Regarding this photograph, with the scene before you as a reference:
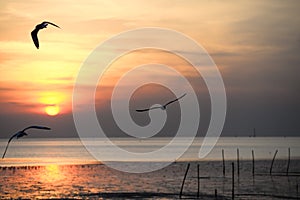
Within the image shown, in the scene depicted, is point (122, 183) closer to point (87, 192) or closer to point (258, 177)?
point (87, 192)

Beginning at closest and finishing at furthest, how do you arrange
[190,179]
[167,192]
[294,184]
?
[167,192], [294,184], [190,179]

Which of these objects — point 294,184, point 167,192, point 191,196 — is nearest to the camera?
point 191,196

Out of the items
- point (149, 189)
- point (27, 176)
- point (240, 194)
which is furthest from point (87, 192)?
point (27, 176)

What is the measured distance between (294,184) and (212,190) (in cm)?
1321

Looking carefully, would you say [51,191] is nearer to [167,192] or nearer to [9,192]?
[9,192]

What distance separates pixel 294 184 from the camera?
230 ft

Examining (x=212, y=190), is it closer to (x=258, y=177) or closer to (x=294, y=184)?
(x=294, y=184)

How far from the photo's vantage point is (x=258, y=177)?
263 ft

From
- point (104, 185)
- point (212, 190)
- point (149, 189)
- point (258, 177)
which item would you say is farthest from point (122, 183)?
point (258, 177)

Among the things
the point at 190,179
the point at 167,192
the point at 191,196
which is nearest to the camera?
the point at 191,196

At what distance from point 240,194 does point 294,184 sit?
13.4 meters

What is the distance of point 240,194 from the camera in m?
59.8

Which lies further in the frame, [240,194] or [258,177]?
[258,177]

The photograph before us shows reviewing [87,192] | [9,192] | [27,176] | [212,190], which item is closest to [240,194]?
[212,190]
